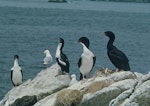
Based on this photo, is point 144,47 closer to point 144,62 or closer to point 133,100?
point 144,62

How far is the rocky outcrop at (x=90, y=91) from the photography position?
17517 millimetres

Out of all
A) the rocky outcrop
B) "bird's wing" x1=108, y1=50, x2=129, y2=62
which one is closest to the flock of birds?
"bird's wing" x1=108, y1=50, x2=129, y2=62

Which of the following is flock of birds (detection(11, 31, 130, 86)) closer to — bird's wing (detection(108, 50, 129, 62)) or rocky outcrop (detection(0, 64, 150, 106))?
bird's wing (detection(108, 50, 129, 62))

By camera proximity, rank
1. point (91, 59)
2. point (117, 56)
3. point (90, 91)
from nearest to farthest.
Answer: point (90, 91)
point (117, 56)
point (91, 59)

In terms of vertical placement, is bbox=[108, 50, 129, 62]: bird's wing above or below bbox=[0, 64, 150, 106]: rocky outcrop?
above

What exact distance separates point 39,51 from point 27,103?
39.8m

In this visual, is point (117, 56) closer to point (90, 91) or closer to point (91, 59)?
point (91, 59)

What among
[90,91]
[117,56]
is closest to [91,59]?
[117,56]

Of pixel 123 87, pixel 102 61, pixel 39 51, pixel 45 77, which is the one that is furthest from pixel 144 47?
pixel 123 87

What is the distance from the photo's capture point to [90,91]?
66.9 feet

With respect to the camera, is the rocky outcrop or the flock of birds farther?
the flock of birds

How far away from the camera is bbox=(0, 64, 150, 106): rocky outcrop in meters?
17.5

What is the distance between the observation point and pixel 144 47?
232ft

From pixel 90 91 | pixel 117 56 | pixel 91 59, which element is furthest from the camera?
pixel 91 59
